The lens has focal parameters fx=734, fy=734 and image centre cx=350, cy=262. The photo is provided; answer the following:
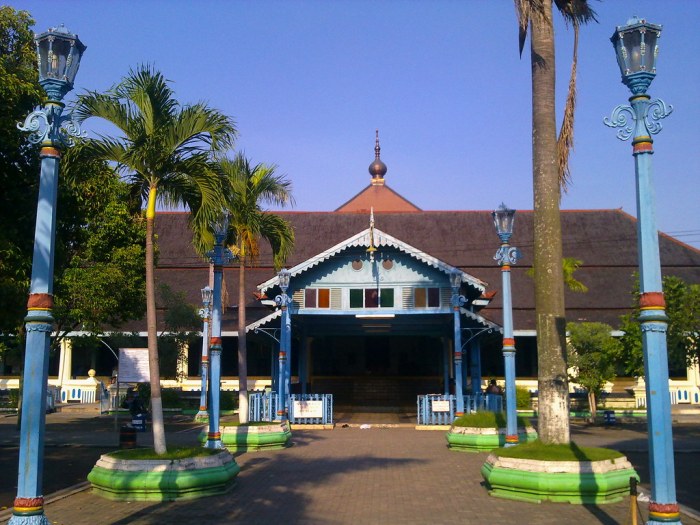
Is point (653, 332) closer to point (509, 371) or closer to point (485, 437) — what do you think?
point (509, 371)

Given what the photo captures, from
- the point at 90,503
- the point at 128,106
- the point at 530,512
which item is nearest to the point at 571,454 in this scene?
the point at 530,512

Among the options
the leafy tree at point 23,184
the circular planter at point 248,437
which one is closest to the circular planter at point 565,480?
the leafy tree at point 23,184

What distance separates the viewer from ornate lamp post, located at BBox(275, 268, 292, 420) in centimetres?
2389

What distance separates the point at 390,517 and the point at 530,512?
6.57ft

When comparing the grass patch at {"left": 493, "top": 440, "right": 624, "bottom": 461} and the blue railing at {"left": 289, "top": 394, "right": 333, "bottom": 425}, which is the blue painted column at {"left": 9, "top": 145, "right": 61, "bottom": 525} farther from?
the blue railing at {"left": 289, "top": 394, "right": 333, "bottom": 425}

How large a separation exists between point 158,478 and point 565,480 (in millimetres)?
6136

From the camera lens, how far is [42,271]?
7.94m

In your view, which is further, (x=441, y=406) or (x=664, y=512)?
(x=441, y=406)

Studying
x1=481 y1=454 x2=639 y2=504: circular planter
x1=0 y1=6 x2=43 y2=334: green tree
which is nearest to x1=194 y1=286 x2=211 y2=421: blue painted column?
x1=0 y1=6 x2=43 y2=334: green tree

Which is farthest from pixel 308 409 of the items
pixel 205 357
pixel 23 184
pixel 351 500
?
pixel 23 184

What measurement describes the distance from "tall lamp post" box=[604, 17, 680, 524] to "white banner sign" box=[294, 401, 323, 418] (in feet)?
64.1

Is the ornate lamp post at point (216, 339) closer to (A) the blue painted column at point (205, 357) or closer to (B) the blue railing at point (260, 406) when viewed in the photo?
(B) the blue railing at point (260, 406)

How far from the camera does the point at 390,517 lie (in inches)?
403

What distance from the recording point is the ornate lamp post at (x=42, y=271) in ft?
24.8
